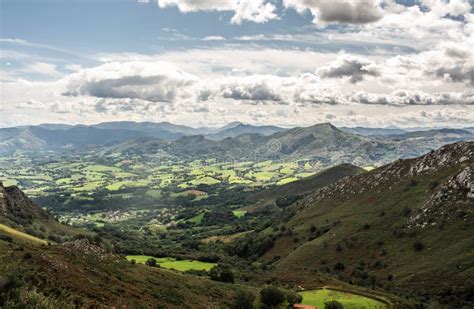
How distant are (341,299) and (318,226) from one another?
349 feet

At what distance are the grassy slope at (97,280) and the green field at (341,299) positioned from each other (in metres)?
14.3

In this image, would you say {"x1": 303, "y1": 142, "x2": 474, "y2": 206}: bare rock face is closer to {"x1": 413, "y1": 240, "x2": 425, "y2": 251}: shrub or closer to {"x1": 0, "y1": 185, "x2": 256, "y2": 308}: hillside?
{"x1": 413, "y1": 240, "x2": 425, "y2": 251}: shrub

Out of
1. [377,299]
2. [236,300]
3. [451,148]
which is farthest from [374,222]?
[236,300]

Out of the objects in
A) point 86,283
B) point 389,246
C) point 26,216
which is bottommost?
point 389,246

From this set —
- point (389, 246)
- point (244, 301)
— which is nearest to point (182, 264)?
point (244, 301)

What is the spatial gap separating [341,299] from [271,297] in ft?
55.6

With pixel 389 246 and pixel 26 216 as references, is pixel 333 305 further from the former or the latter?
pixel 26 216

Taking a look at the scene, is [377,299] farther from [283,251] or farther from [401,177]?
[401,177]

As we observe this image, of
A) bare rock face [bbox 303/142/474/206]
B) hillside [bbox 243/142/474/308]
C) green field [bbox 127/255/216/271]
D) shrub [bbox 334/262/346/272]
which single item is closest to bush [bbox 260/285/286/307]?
hillside [bbox 243/142/474/308]

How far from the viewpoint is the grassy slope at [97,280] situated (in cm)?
4600

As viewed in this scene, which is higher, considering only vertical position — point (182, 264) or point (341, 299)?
point (341, 299)

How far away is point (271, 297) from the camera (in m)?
61.1

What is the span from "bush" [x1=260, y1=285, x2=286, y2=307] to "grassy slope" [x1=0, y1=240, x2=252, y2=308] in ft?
19.5

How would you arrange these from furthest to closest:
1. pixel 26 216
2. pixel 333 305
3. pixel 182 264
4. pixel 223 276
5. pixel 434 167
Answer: pixel 26 216
pixel 434 167
pixel 182 264
pixel 223 276
pixel 333 305
